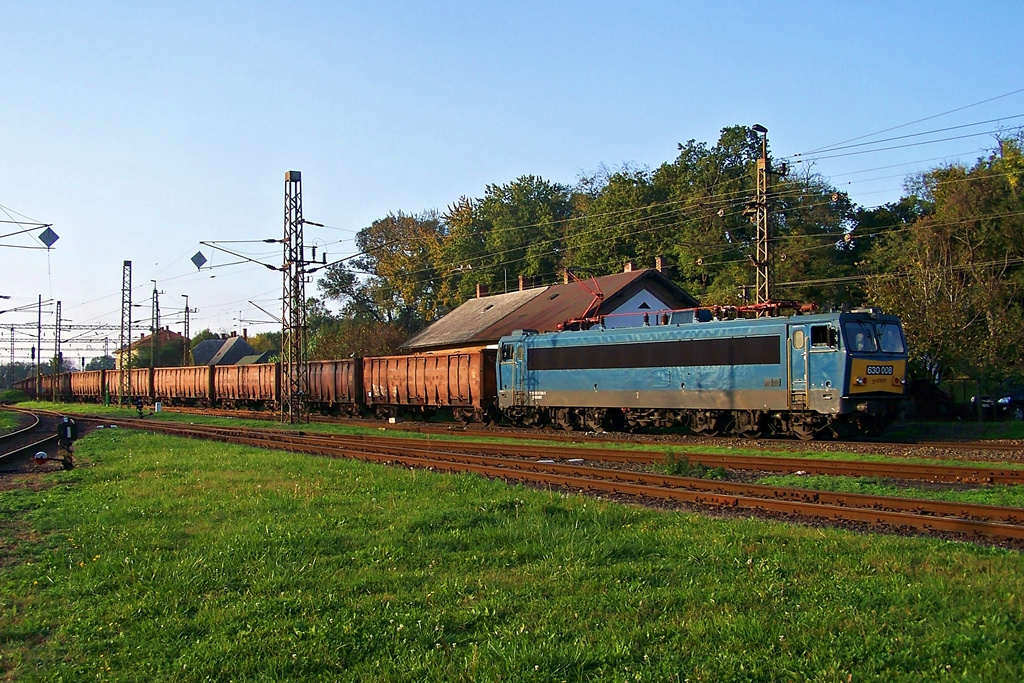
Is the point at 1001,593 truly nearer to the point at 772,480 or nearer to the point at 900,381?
the point at 772,480

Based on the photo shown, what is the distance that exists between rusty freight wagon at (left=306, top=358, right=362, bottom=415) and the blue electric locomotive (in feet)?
47.9

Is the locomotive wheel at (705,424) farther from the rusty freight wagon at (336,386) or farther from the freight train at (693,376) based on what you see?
the rusty freight wagon at (336,386)

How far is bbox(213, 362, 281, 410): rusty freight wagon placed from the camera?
47.8 metres

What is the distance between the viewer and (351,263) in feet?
282

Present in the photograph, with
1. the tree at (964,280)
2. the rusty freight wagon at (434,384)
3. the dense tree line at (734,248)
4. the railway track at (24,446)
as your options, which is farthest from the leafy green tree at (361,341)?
the tree at (964,280)

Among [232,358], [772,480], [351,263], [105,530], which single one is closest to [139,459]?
[105,530]

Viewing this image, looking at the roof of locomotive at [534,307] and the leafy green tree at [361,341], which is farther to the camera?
the leafy green tree at [361,341]

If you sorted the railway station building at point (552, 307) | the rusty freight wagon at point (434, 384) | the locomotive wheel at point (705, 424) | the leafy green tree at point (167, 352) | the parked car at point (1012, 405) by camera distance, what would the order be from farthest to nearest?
1. the leafy green tree at point (167, 352)
2. the railway station building at point (552, 307)
3. the rusty freight wagon at point (434, 384)
4. the parked car at point (1012, 405)
5. the locomotive wheel at point (705, 424)

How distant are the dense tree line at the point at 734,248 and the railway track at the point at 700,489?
1216cm

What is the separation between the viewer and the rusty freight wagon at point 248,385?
47750mm

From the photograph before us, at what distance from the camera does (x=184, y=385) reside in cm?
5947

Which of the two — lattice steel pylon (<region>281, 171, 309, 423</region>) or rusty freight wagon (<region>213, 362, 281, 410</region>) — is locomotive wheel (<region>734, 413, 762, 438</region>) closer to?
lattice steel pylon (<region>281, 171, 309, 423</region>)

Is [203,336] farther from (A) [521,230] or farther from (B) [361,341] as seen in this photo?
(A) [521,230]

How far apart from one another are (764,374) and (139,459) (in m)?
15.5
